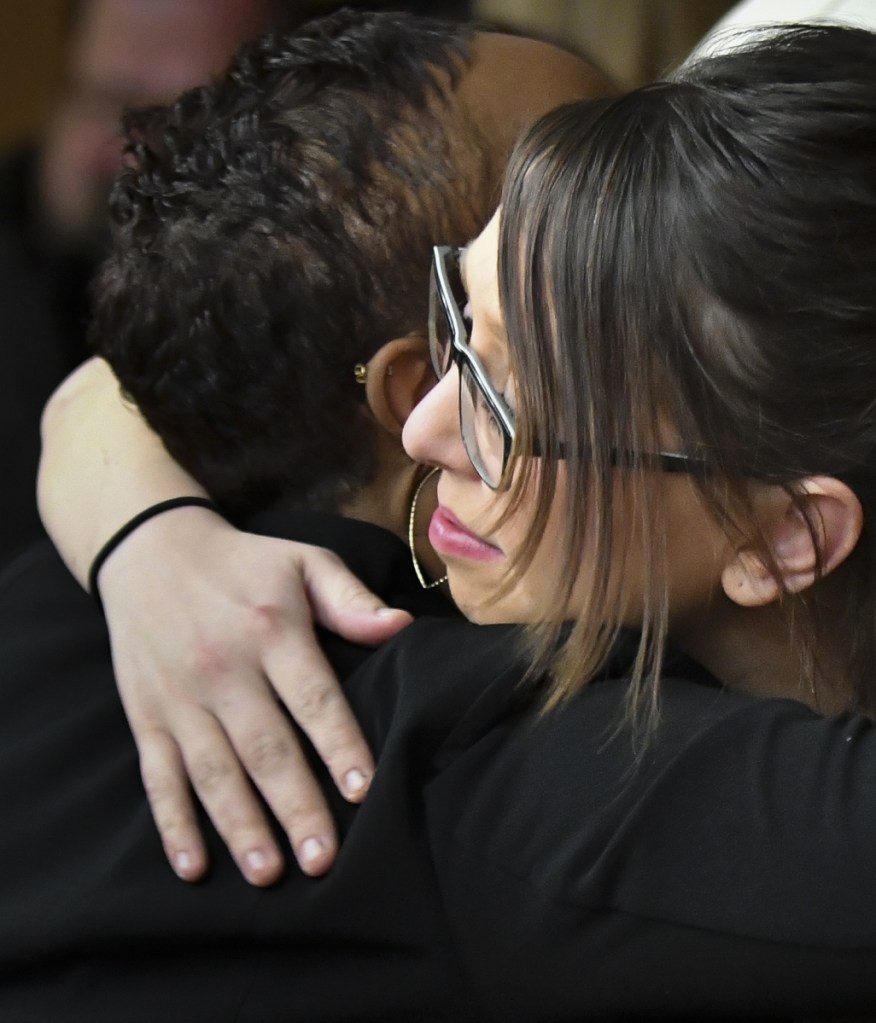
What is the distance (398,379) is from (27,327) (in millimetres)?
1000

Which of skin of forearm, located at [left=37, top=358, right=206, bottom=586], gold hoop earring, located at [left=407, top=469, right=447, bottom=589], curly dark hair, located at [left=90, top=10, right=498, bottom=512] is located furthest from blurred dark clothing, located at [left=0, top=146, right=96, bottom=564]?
gold hoop earring, located at [left=407, top=469, right=447, bottom=589]

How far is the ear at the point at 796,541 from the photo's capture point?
0.86 m

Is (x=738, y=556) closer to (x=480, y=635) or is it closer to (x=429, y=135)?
(x=480, y=635)

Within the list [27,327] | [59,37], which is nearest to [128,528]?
[27,327]

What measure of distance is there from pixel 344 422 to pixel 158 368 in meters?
0.17

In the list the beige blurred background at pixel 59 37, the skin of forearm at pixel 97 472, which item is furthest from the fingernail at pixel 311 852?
the beige blurred background at pixel 59 37

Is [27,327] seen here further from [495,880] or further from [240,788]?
[495,880]

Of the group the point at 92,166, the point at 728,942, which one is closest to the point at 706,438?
the point at 728,942

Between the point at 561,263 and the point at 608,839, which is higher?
the point at 561,263

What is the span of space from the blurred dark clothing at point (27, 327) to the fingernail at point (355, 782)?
3.53 feet

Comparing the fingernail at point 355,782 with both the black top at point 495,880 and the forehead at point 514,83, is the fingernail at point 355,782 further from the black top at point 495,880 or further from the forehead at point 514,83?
the forehead at point 514,83

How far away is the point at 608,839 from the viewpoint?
76cm

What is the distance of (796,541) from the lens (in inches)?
35.0

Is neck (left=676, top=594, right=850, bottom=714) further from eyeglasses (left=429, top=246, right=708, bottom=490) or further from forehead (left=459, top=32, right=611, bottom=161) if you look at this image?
forehead (left=459, top=32, right=611, bottom=161)
